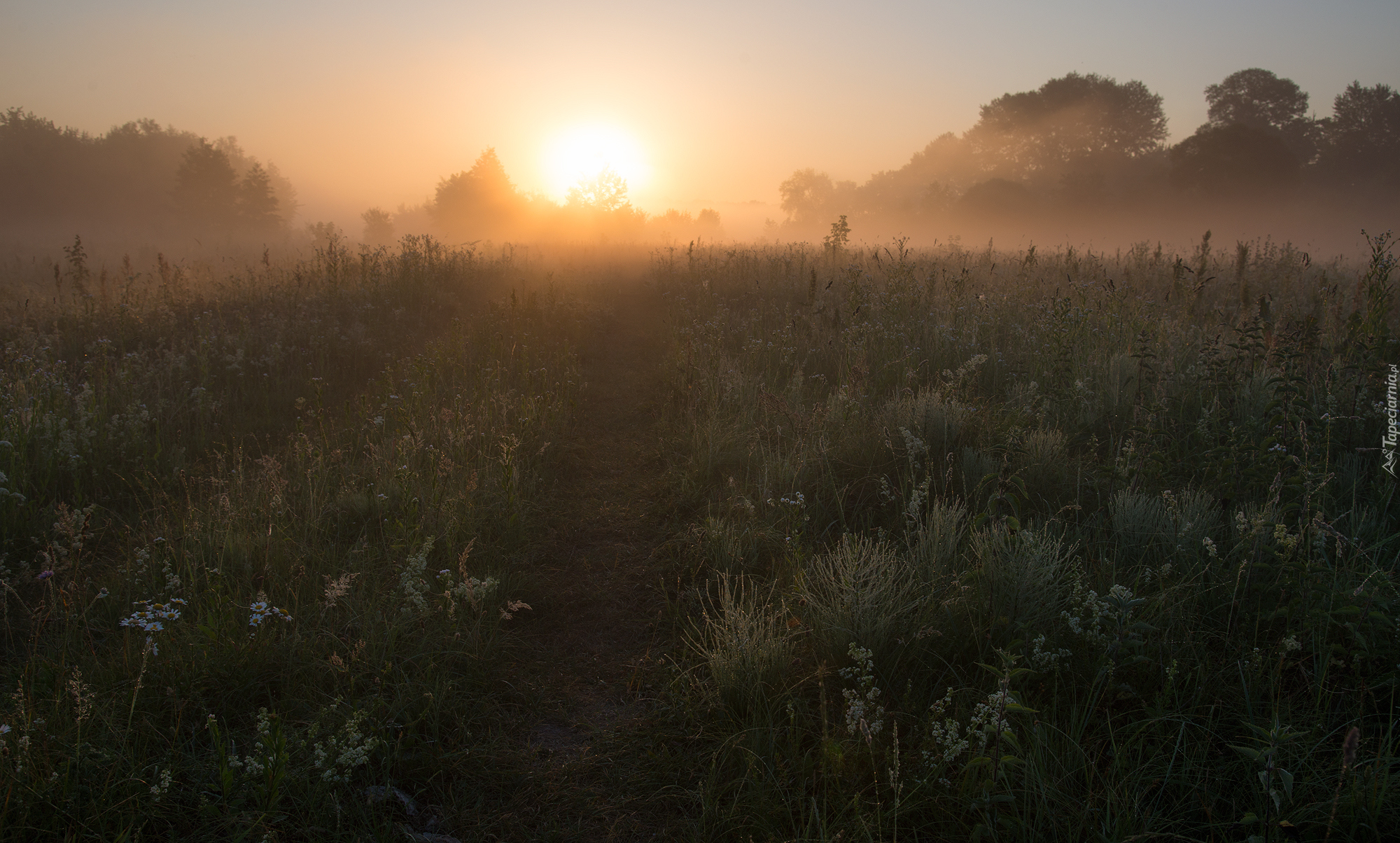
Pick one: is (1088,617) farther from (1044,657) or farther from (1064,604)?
(1044,657)

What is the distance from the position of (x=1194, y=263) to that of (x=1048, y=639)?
11.8 m

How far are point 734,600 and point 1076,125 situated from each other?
180ft

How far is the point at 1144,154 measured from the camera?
4309 cm

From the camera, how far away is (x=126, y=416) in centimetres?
495

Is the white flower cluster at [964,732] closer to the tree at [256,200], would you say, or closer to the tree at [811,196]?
the tree at [256,200]

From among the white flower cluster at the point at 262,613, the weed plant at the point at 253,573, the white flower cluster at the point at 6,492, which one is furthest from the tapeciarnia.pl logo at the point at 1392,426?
the white flower cluster at the point at 6,492

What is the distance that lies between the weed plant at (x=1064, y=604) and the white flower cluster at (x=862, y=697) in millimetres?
17

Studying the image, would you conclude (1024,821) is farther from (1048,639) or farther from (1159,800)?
(1048,639)

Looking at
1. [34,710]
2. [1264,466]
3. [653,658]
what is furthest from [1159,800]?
[34,710]

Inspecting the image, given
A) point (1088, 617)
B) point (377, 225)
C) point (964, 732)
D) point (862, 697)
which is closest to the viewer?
point (964, 732)

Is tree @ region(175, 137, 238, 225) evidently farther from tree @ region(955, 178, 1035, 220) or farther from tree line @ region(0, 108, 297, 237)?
tree @ region(955, 178, 1035, 220)

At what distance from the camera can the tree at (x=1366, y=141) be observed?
102 ft

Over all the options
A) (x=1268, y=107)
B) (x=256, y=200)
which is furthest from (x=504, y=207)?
(x=1268, y=107)

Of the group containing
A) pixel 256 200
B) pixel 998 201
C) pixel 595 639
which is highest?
pixel 256 200
